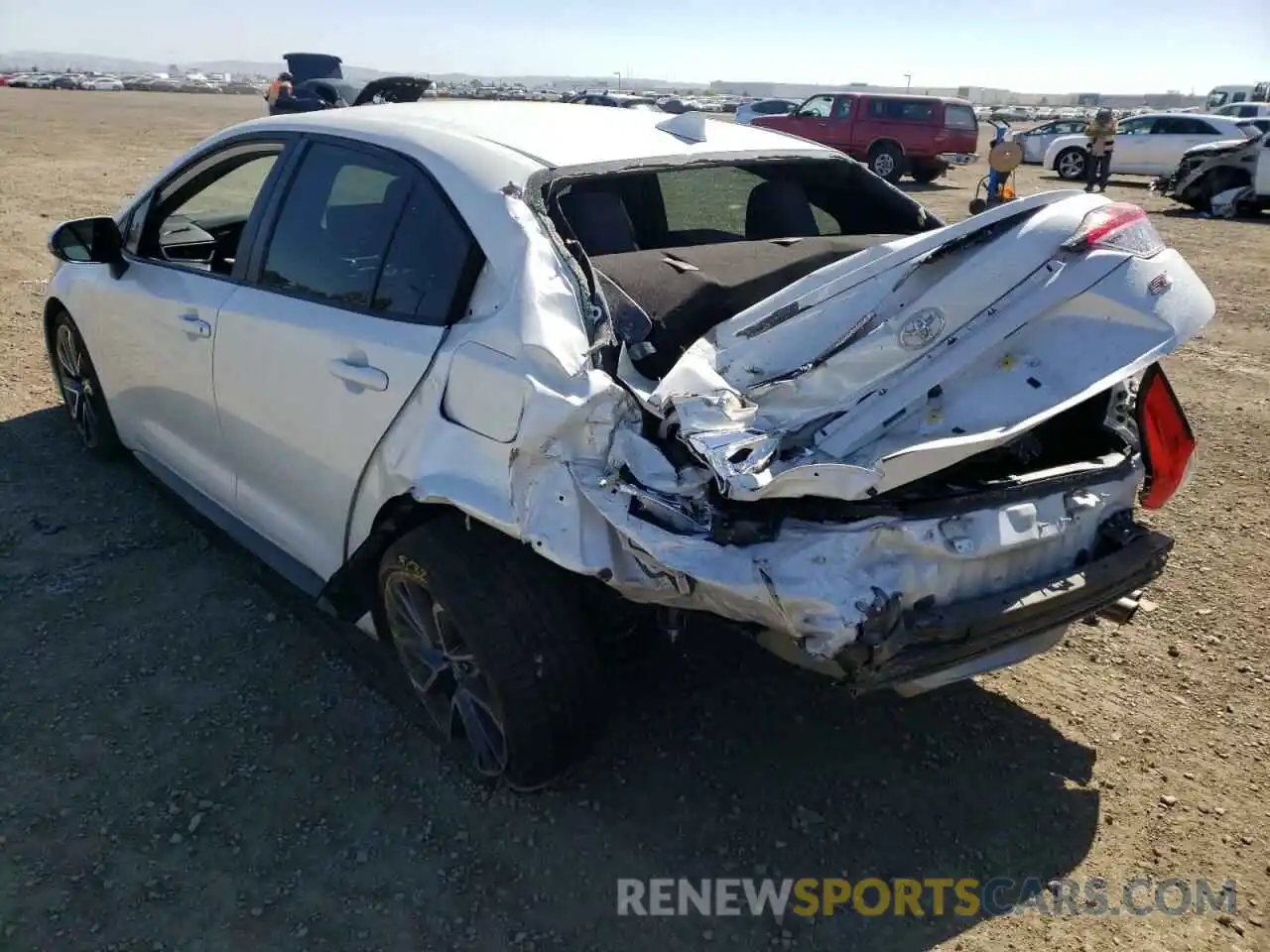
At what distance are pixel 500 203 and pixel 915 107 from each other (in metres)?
20.8

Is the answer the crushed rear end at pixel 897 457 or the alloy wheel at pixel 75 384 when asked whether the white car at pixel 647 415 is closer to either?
the crushed rear end at pixel 897 457

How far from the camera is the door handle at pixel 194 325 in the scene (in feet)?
11.5

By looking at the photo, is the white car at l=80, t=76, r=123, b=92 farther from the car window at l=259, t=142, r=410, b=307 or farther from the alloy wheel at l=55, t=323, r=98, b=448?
the car window at l=259, t=142, r=410, b=307

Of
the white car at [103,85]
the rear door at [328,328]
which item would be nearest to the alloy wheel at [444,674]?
the rear door at [328,328]

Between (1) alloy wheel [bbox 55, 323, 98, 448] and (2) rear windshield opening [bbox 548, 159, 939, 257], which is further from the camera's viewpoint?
(1) alloy wheel [bbox 55, 323, 98, 448]

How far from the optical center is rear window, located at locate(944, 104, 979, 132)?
21.0m

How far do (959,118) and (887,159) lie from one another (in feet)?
6.30

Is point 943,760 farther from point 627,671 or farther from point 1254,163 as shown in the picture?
point 1254,163

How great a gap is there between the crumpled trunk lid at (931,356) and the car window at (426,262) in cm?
59

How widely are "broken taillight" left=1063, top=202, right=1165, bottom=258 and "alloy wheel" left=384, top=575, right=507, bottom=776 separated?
1.89 meters

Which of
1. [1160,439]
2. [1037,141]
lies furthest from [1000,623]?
[1037,141]

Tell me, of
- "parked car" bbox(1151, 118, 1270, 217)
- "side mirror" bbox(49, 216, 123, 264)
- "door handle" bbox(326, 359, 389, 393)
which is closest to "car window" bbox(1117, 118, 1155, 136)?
"parked car" bbox(1151, 118, 1270, 217)

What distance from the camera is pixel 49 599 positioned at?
147 inches

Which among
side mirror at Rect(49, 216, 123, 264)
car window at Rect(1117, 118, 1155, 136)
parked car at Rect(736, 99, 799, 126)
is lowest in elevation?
parked car at Rect(736, 99, 799, 126)
